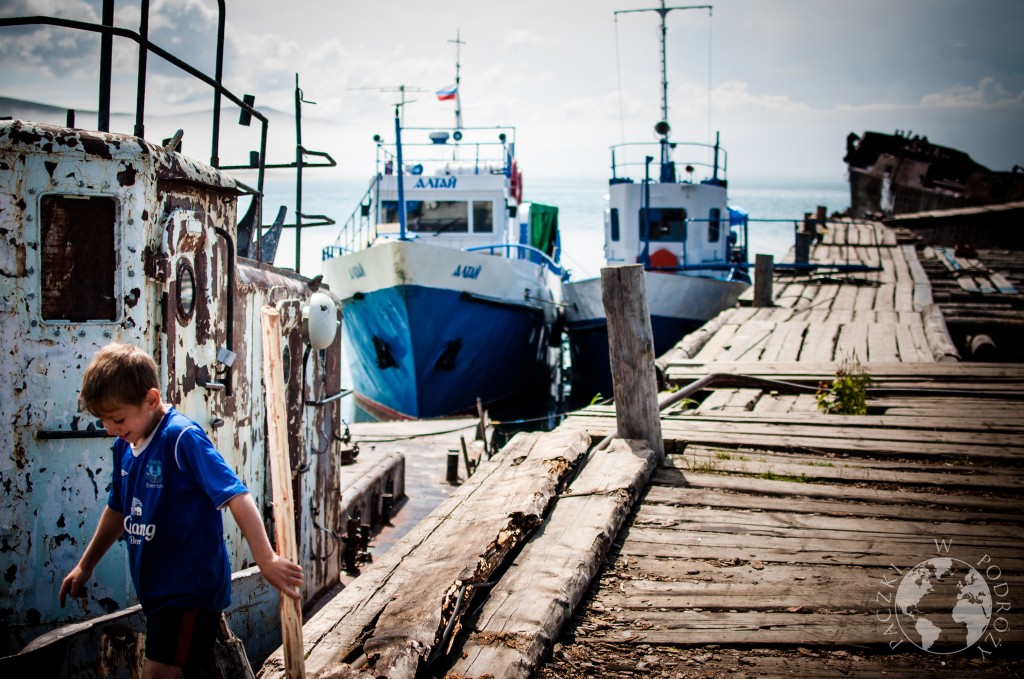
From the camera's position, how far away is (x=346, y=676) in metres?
2.26

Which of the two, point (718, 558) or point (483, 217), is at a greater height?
point (483, 217)

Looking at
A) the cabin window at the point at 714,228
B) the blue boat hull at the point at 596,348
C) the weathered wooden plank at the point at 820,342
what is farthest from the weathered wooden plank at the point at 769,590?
the cabin window at the point at 714,228

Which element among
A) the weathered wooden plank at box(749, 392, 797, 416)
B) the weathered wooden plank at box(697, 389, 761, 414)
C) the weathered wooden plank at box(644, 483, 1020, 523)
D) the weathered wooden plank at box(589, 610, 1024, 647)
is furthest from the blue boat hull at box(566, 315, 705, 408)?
the weathered wooden plank at box(589, 610, 1024, 647)

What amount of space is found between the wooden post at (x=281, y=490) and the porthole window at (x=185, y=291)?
122 cm

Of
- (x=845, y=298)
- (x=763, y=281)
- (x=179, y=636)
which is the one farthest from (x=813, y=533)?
(x=845, y=298)

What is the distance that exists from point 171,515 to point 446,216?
16.4 metres

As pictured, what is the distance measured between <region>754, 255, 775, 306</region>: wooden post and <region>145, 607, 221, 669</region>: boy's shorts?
1059 centimetres

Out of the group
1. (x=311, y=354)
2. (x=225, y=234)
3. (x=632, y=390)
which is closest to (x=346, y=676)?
(x=225, y=234)

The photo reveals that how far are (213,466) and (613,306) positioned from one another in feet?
8.76

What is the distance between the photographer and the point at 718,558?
11.0 feet

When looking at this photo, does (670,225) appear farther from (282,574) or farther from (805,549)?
(282,574)

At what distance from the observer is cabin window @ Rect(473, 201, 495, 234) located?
719 inches

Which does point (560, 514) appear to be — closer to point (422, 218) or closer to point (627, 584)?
point (627, 584)

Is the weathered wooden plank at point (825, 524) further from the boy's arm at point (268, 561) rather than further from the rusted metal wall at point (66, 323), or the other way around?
the rusted metal wall at point (66, 323)
